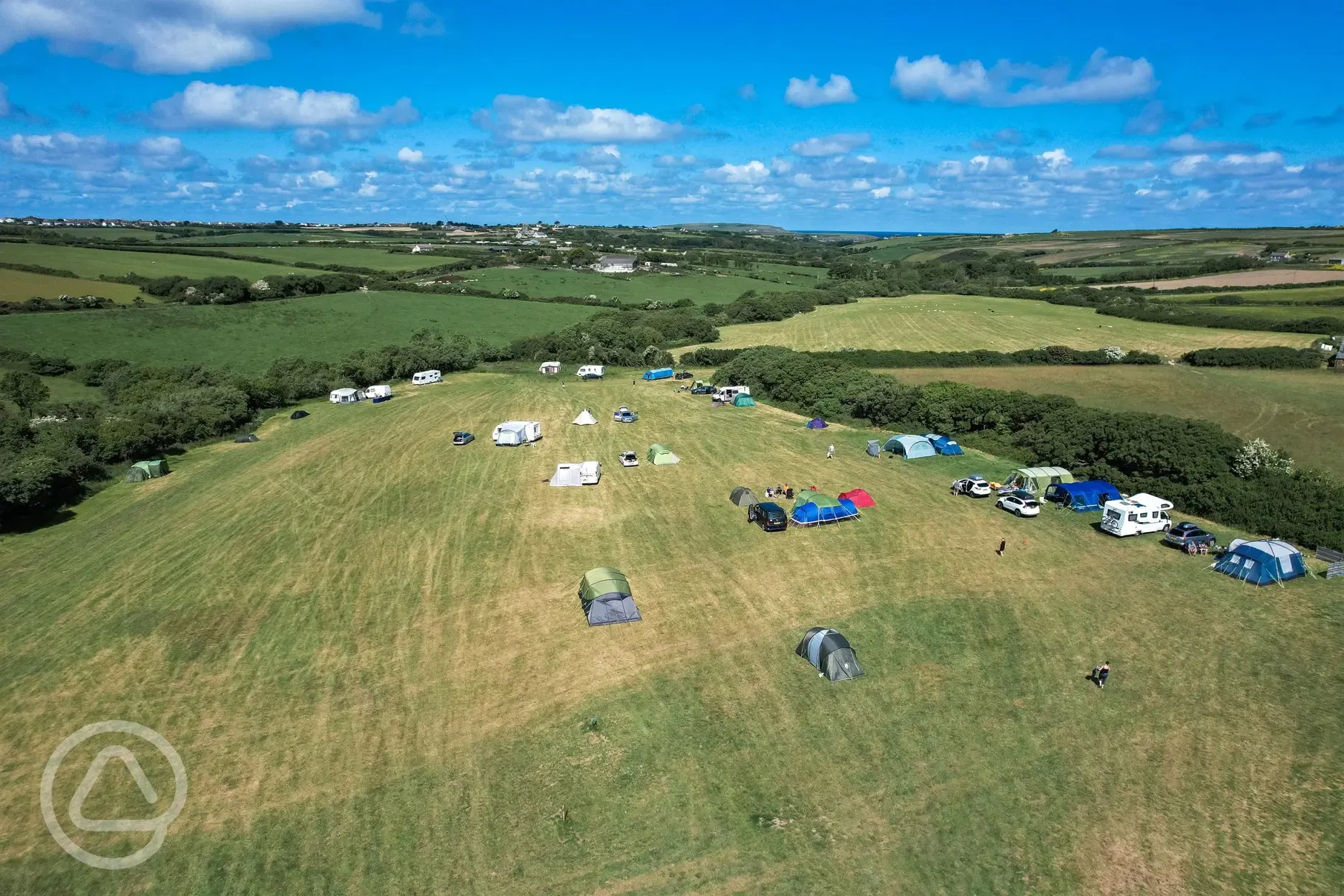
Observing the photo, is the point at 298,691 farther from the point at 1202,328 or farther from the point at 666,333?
the point at 1202,328

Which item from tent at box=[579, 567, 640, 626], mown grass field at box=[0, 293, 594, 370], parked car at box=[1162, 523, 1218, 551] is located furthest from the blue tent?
mown grass field at box=[0, 293, 594, 370]

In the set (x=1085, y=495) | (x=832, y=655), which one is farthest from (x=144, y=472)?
(x=1085, y=495)

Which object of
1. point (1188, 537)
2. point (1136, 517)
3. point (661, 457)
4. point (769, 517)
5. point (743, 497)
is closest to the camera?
point (1188, 537)

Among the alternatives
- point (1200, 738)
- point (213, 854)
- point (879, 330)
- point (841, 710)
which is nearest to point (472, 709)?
point (213, 854)

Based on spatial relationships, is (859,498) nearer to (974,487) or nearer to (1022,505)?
(974,487)

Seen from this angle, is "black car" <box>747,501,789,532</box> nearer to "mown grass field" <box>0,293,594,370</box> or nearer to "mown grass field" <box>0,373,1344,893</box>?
"mown grass field" <box>0,373,1344,893</box>

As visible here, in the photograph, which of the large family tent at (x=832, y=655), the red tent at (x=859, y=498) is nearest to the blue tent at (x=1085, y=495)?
the red tent at (x=859, y=498)

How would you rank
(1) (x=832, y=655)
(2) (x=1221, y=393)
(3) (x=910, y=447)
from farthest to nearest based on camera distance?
(2) (x=1221, y=393) → (3) (x=910, y=447) → (1) (x=832, y=655)
